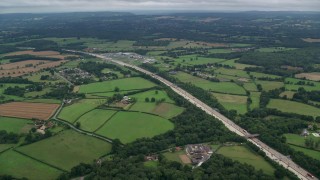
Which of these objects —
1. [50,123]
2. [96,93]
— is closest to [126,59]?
[96,93]

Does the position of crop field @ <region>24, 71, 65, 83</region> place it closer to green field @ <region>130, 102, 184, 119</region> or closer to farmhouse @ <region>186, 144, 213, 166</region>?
green field @ <region>130, 102, 184, 119</region>

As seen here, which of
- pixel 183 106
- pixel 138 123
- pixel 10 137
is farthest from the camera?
pixel 183 106

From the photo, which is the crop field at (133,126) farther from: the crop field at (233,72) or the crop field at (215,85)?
the crop field at (233,72)

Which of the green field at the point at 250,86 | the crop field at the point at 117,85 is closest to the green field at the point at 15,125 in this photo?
the crop field at the point at 117,85

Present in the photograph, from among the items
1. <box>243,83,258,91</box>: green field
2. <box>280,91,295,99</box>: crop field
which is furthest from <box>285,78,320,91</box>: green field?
<box>243,83,258,91</box>: green field

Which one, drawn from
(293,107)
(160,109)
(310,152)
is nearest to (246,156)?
(310,152)

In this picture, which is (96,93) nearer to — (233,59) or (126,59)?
(126,59)
